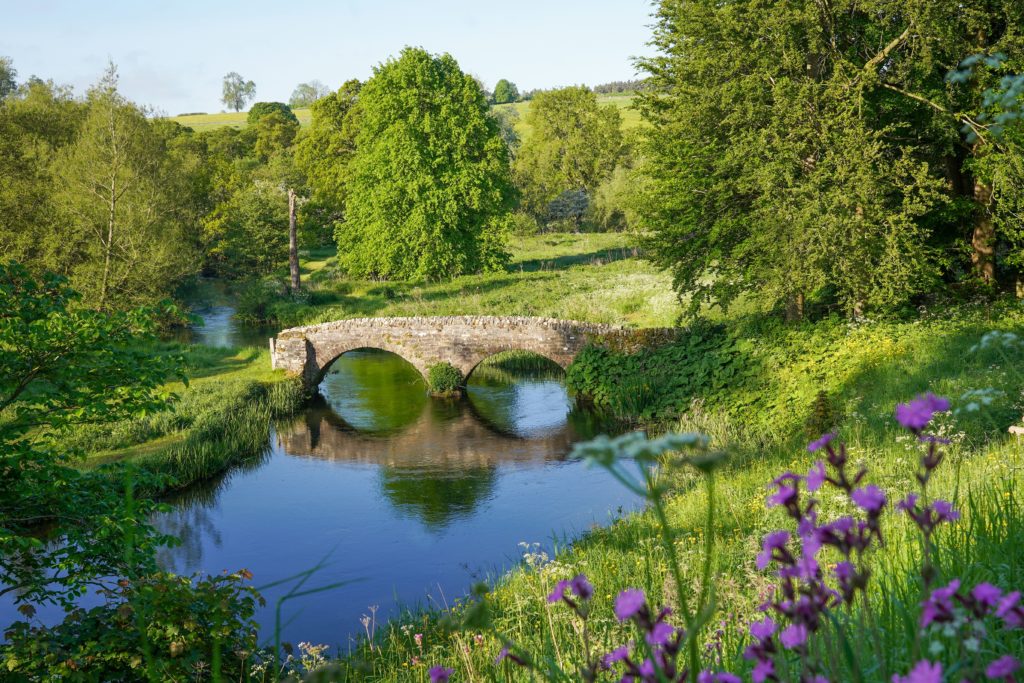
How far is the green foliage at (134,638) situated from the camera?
21.0ft

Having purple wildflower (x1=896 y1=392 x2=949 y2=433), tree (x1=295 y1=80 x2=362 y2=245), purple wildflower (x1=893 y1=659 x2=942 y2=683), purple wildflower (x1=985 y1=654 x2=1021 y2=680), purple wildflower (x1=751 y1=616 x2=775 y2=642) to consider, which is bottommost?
purple wildflower (x1=751 y1=616 x2=775 y2=642)

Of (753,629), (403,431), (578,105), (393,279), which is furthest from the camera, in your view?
(578,105)

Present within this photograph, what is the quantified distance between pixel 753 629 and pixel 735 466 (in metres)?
13.3

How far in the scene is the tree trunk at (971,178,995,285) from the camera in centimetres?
1752

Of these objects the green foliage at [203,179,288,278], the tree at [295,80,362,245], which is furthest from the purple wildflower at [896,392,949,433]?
the tree at [295,80,362,245]

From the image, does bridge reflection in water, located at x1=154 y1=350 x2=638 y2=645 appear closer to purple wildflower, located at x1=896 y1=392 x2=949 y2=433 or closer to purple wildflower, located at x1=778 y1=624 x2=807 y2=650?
purple wildflower, located at x1=778 y1=624 x2=807 y2=650

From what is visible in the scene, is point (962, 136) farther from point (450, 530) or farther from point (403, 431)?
point (403, 431)

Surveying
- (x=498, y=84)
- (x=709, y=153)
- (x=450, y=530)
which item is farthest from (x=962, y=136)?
(x=498, y=84)

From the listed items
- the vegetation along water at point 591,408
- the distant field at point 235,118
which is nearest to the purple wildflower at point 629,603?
the vegetation along water at point 591,408

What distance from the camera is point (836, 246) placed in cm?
1631

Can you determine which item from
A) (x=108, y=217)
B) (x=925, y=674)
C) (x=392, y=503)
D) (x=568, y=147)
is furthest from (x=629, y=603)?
(x=568, y=147)

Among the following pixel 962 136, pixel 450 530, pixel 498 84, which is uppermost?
pixel 498 84

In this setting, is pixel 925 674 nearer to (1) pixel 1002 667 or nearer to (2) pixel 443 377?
(1) pixel 1002 667

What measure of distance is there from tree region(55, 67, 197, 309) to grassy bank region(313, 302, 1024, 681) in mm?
19253
